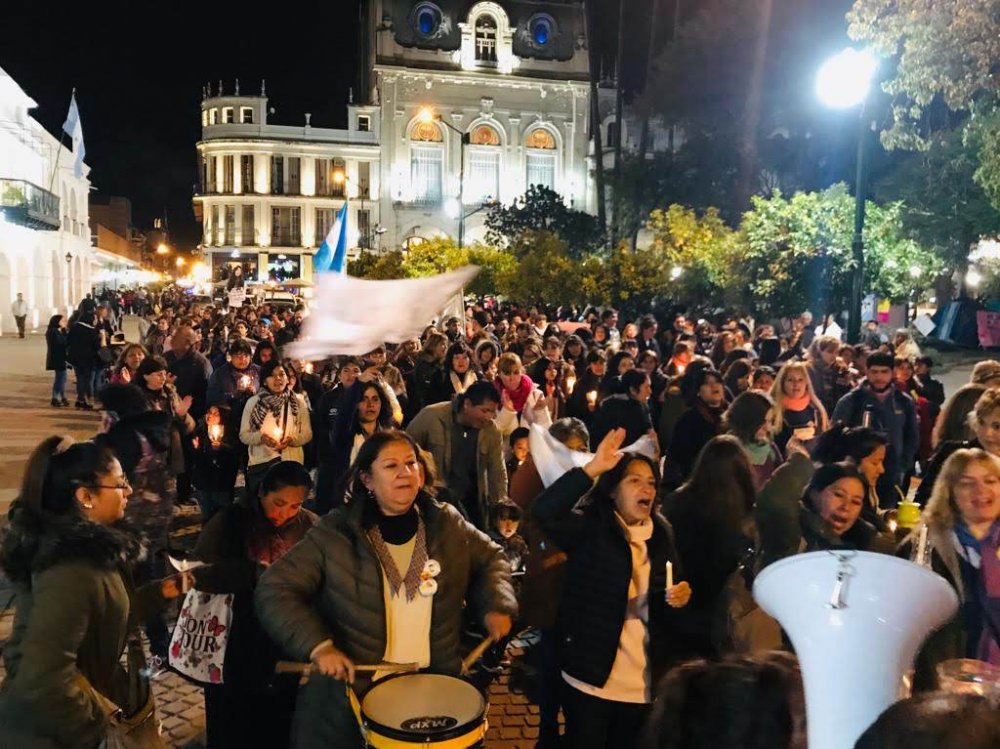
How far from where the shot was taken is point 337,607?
292cm

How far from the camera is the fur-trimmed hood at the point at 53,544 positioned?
260 cm

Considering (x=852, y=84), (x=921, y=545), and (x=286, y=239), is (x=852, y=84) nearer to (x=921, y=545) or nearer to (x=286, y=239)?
(x=921, y=545)

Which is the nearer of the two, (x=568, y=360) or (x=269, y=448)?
(x=269, y=448)

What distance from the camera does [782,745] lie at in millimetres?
1964

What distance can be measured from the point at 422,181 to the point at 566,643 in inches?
2525

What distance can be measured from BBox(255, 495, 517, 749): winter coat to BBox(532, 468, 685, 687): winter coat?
0.59m

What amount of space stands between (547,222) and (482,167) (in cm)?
2205

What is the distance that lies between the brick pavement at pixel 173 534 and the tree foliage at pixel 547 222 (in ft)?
83.8

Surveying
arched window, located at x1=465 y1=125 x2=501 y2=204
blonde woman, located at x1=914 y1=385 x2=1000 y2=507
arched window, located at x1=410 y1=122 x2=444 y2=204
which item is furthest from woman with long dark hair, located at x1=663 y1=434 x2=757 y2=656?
arched window, located at x1=410 y1=122 x2=444 y2=204

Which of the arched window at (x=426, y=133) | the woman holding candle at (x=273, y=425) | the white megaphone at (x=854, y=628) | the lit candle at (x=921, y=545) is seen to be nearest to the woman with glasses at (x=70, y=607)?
the white megaphone at (x=854, y=628)

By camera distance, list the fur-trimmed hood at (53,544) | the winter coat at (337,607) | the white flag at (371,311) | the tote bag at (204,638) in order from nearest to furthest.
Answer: the fur-trimmed hood at (53,544) → the winter coat at (337,607) → the tote bag at (204,638) → the white flag at (371,311)

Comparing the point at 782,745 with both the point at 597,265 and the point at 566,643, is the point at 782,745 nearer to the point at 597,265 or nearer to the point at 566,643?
the point at 566,643

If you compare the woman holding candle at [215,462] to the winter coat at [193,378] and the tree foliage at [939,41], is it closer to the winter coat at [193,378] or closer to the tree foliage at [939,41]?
the winter coat at [193,378]

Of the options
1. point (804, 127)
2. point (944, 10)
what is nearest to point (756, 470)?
point (944, 10)
